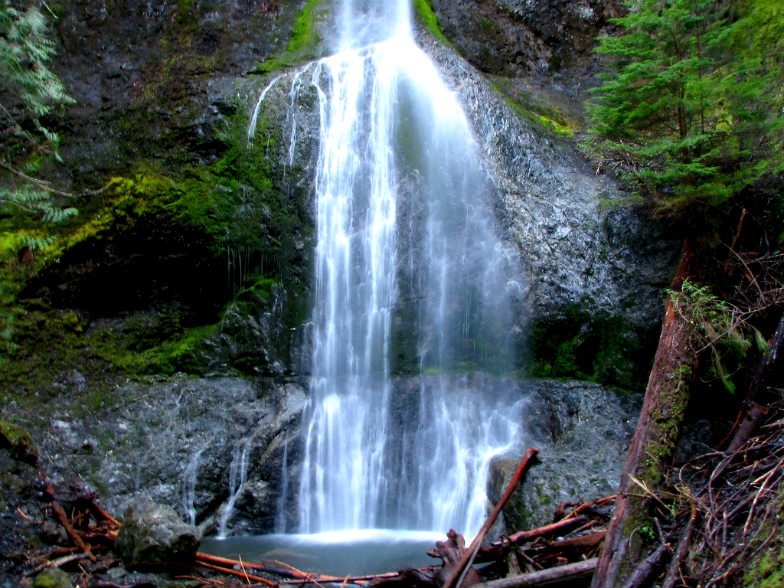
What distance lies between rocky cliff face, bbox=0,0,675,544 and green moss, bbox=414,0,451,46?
6.90ft

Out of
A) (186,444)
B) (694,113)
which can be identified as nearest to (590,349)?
(694,113)

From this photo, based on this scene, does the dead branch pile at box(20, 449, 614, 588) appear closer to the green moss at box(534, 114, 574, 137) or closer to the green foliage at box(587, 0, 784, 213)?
the green foliage at box(587, 0, 784, 213)

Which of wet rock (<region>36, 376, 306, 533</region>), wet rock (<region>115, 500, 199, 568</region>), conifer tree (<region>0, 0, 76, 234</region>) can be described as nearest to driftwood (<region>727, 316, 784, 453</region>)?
wet rock (<region>115, 500, 199, 568</region>)

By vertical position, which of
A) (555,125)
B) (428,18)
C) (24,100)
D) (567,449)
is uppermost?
(428,18)

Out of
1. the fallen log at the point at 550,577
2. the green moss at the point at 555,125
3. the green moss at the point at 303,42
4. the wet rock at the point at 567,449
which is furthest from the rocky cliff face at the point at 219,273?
the fallen log at the point at 550,577

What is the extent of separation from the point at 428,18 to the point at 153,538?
36.5ft

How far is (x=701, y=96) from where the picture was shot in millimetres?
6801

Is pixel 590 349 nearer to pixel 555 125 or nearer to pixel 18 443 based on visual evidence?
pixel 555 125

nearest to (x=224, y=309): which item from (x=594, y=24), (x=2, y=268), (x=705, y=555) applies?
(x=2, y=268)

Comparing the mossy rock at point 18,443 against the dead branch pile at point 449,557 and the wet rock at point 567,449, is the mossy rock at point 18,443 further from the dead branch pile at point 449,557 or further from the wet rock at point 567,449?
the wet rock at point 567,449

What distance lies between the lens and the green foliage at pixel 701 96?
261 inches

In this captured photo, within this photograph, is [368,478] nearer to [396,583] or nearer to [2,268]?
[396,583]

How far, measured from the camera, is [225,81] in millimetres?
9531

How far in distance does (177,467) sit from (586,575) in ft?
18.3
